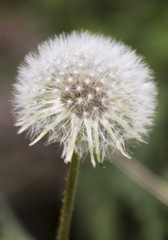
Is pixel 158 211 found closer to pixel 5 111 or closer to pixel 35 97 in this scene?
pixel 35 97

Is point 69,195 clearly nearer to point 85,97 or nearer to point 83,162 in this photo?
point 85,97

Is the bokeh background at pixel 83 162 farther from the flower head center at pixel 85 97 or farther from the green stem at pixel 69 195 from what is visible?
the flower head center at pixel 85 97

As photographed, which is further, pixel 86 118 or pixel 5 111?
pixel 5 111

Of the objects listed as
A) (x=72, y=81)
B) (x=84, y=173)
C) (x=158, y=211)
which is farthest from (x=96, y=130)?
(x=84, y=173)

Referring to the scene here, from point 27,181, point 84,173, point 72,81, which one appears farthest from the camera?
point 27,181

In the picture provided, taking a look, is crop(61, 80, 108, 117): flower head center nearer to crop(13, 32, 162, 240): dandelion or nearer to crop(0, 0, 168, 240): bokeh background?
crop(13, 32, 162, 240): dandelion

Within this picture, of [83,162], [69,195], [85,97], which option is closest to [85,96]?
→ [85,97]
